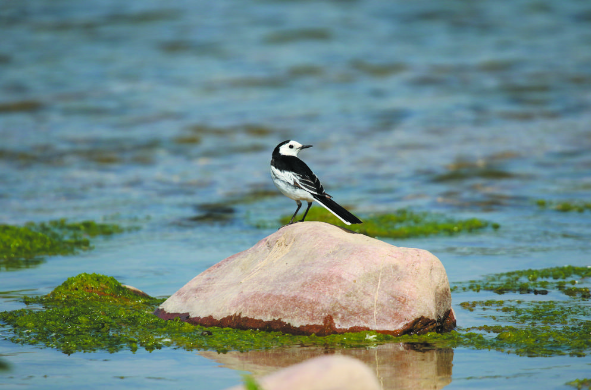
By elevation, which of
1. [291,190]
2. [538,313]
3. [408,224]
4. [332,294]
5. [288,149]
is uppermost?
[288,149]

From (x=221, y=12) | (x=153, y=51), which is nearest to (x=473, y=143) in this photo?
(x=153, y=51)

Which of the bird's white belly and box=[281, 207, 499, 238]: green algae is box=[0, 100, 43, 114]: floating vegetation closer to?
box=[281, 207, 499, 238]: green algae

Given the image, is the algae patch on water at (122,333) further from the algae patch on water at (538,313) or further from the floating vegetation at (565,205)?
the floating vegetation at (565,205)

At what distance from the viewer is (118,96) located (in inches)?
830

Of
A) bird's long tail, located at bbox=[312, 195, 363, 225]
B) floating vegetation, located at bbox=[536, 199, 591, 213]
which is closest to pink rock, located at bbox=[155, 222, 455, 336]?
bird's long tail, located at bbox=[312, 195, 363, 225]

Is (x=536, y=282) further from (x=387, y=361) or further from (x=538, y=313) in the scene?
(x=387, y=361)

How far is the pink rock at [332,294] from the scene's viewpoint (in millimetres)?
5781

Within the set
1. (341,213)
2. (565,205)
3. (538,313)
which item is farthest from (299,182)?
(565,205)

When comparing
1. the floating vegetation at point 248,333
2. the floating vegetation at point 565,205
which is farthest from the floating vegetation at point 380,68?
the floating vegetation at point 248,333

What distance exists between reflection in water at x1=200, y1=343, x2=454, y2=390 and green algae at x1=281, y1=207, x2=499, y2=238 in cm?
489

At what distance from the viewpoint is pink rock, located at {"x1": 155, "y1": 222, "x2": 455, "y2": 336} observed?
5781 mm

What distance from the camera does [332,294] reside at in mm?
5809

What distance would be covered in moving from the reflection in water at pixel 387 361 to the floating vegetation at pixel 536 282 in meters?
2.13

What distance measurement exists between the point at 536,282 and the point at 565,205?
170 inches
